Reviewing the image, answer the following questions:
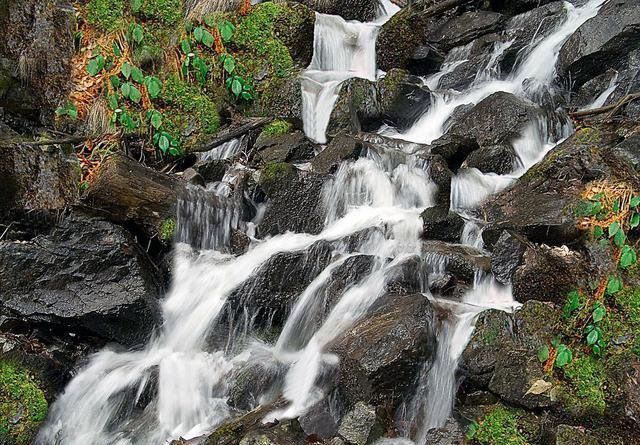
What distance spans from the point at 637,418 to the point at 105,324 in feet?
14.3

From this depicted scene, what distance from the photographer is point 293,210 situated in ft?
21.3

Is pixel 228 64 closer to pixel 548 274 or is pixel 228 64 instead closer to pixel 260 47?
pixel 260 47

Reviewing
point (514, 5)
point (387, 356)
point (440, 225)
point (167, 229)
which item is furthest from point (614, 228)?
point (514, 5)

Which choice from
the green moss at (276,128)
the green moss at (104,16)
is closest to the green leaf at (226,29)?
the green moss at (104,16)

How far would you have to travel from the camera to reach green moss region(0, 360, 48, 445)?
15.3ft

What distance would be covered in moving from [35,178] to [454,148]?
15.4 ft

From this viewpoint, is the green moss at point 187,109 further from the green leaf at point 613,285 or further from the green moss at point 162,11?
the green leaf at point 613,285

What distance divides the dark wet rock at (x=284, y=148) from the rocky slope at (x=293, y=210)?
0.03 m

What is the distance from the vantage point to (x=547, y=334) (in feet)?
14.6

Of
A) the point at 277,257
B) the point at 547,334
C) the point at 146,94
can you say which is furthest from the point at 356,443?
the point at 146,94

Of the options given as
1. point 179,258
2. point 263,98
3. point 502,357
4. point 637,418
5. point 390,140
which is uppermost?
point 263,98

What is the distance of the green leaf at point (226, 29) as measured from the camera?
320 inches

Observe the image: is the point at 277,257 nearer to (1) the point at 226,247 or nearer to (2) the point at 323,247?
(2) the point at 323,247

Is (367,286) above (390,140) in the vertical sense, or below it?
below
